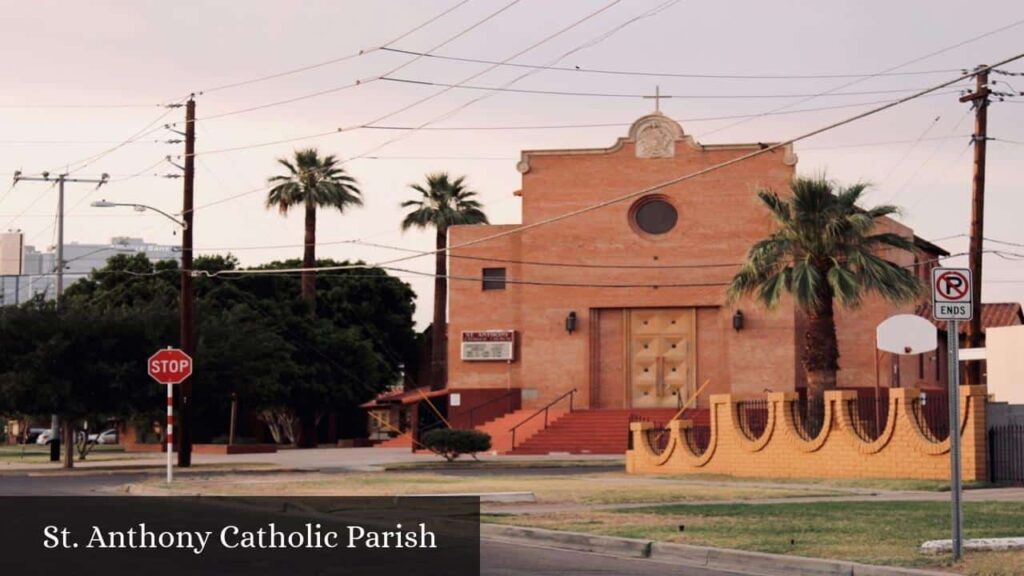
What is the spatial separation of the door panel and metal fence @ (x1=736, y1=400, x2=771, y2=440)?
711 inches

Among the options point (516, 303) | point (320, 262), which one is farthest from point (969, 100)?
point (320, 262)

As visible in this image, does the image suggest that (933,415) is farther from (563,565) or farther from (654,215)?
(654,215)

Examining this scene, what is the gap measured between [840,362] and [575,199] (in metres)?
11.4

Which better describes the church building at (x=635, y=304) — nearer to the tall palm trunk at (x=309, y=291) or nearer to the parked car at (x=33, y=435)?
the tall palm trunk at (x=309, y=291)

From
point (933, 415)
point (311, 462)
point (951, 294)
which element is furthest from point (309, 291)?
point (951, 294)

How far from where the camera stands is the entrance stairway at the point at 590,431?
52.2m

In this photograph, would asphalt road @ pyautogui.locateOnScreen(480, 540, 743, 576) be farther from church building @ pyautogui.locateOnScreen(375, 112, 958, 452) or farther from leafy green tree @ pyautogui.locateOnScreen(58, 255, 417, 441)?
leafy green tree @ pyautogui.locateOnScreen(58, 255, 417, 441)

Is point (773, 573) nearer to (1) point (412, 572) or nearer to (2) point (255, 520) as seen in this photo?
(1) point (412, 572)

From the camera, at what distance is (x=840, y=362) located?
177 ft

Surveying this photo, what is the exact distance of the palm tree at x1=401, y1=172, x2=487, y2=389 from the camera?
71.0 meters

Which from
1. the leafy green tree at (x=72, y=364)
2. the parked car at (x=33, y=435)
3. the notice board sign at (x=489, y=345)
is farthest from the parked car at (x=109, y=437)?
the leafy green tree at (x=72, y=364)

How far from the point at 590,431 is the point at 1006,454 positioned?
2467 cm

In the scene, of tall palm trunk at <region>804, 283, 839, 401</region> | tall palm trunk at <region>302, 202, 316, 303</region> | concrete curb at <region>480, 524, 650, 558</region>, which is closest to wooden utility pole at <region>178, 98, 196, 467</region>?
tall palm trunk at <region>804, 283, 839, 401</region>

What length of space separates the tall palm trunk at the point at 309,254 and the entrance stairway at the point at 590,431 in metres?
23.5
